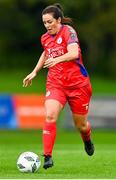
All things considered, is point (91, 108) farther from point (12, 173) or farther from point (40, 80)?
point (40, 80)

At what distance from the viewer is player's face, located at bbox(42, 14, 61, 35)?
45.5 feet

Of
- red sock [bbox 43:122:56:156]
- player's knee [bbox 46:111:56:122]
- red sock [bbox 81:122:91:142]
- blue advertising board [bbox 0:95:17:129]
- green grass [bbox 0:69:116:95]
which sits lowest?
green grass [bbox 0:69:116:95]

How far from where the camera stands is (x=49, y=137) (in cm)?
1352

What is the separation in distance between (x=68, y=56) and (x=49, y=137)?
1.20 meters

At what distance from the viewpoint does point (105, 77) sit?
5278 cm

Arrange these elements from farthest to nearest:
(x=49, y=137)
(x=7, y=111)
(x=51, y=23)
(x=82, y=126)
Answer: (x=7, y=111)
(x=82, y=126)
(x=51, y=23)
(x=49, y=137)

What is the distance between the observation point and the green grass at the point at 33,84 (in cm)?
4922

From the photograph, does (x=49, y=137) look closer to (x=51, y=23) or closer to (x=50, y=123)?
(x=50, y=123)

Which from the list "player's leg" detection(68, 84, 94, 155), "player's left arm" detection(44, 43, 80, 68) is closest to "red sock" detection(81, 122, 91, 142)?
"player's leg" detection(68, 84, 94, 155)

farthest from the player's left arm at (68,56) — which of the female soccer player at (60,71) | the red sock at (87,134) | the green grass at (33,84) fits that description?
the green grass at (33,84)

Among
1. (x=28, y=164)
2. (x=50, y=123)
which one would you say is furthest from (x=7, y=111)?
(x=28, y=164)

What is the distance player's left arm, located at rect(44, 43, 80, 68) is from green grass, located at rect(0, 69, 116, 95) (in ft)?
113

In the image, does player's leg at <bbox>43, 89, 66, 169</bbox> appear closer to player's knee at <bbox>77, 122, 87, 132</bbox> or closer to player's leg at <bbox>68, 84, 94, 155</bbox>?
player's leg at <bbox>68, 84, 94, 155</bbox>

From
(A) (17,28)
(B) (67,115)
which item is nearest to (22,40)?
(A) (17,28)
